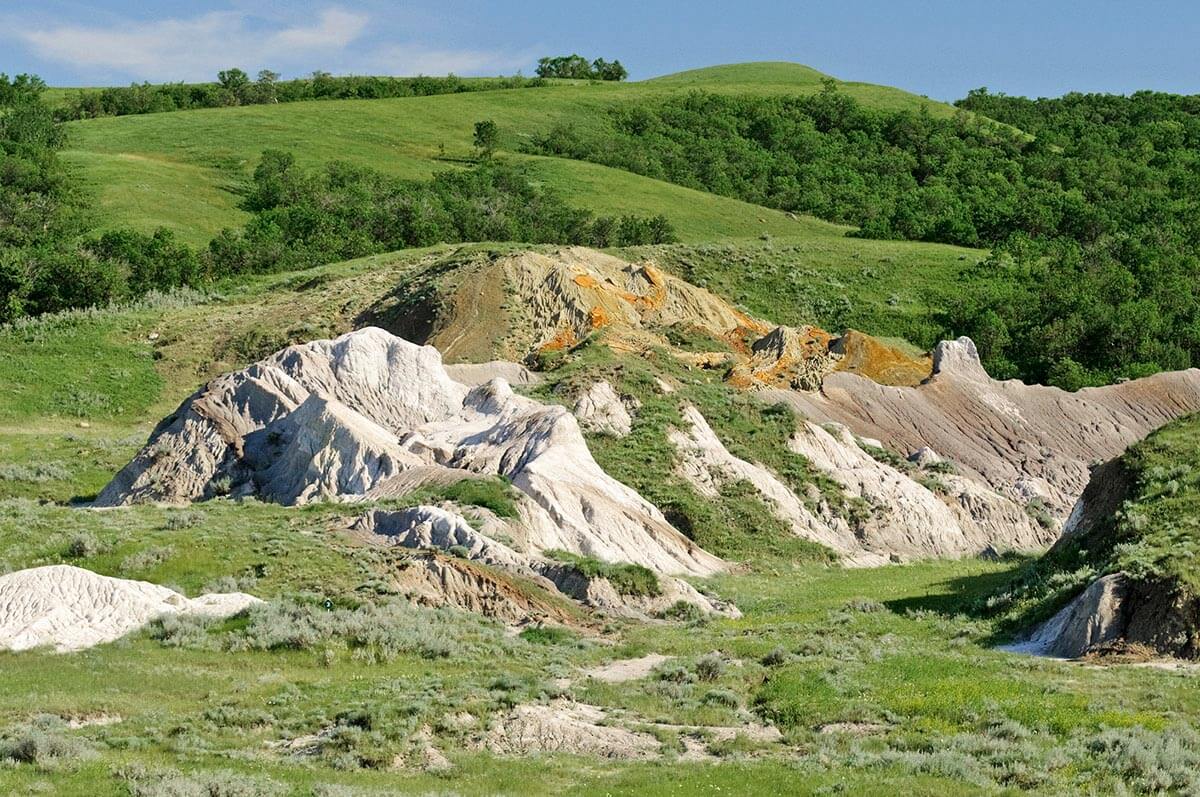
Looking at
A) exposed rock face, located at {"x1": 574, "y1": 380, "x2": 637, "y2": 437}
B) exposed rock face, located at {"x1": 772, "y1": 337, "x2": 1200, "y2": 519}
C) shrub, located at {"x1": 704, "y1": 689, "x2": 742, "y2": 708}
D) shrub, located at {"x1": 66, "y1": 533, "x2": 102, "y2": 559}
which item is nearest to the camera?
shrub, located at {"x1": 704, "y1": 689, "x2": 742, "y2": 708}

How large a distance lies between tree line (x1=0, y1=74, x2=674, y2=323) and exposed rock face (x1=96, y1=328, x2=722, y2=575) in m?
38.9

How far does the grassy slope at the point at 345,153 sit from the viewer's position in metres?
113

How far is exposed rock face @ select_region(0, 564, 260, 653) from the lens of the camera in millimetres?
27312

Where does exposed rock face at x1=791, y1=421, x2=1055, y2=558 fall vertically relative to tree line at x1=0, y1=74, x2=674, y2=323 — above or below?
below

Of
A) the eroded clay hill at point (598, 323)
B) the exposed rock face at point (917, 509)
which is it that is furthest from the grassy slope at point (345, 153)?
the exposed rock face at point (917, 509)

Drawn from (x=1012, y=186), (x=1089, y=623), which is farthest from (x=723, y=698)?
(x=1012, y=186)

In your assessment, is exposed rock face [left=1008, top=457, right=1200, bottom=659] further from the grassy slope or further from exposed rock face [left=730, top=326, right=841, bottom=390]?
the grassy slope

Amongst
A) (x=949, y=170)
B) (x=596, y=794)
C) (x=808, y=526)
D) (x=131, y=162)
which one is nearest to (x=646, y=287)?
(x=808, y=526)

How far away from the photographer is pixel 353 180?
120688mm

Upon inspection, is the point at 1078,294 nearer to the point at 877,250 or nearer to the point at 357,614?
the point at 877,250

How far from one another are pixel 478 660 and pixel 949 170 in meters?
128

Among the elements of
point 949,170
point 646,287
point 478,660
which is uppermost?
point 949,170

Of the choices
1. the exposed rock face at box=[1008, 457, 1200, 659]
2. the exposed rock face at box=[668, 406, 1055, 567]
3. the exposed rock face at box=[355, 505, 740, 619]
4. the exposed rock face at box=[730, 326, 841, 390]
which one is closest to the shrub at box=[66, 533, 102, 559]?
the exposed rock face at box=[355, 505, 740, 619]

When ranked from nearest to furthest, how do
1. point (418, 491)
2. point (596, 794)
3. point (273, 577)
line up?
point (596, 794) → point (273, 577) → point (418, 491)
